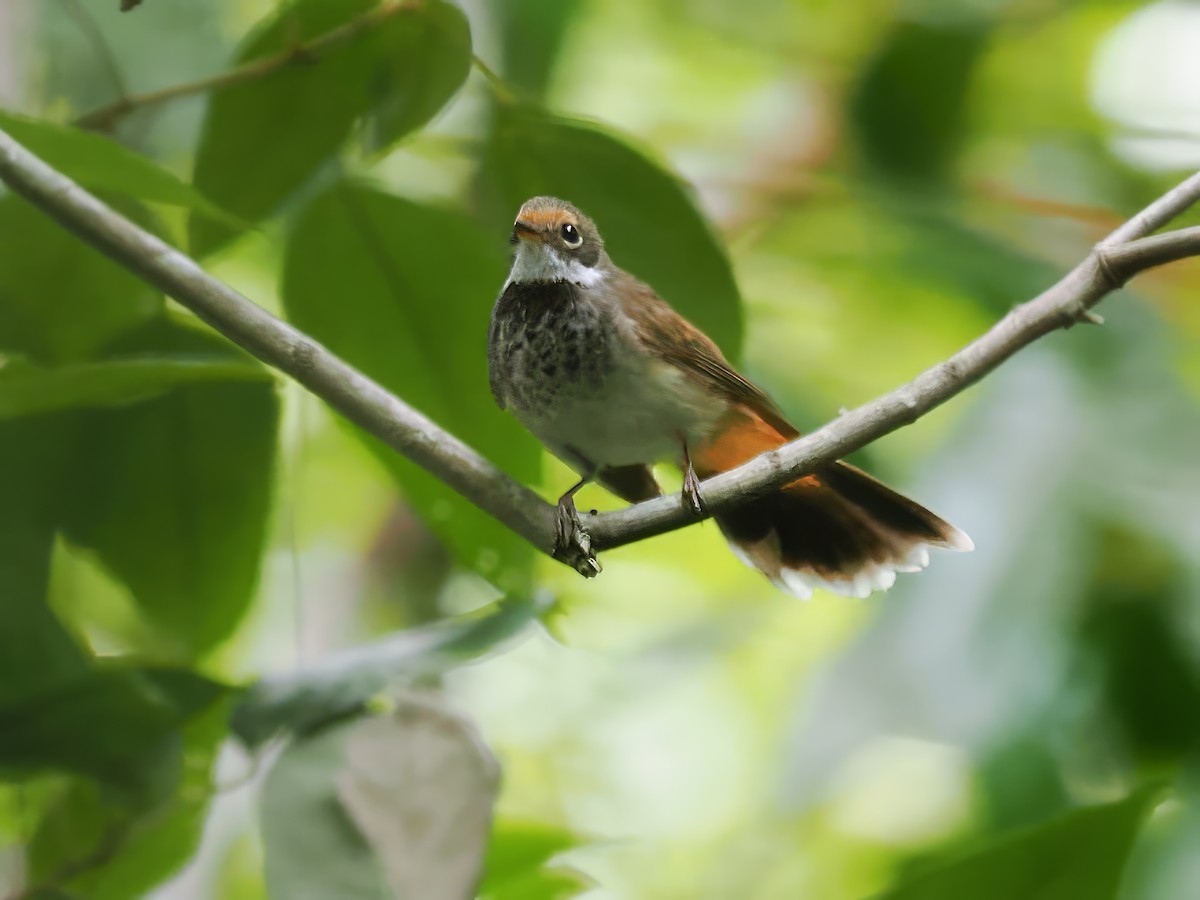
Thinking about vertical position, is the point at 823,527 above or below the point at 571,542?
above

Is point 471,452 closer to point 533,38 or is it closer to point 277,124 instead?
point 277,124

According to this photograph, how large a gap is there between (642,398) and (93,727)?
648 mm

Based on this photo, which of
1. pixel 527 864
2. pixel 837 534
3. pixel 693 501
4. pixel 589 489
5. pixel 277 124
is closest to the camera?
pixel 693 501

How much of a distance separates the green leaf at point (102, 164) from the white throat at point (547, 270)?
37 centimetres

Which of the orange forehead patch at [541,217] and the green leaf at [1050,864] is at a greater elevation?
the orange forehead patch at [541,217]

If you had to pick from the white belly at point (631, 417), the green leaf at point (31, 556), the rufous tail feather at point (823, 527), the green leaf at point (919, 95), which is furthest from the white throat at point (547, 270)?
the green leaf at point (919, 95)

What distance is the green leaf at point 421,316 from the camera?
3.96ft

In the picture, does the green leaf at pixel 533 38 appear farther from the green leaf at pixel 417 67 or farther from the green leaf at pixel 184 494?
the green leaf at pixel 184 494

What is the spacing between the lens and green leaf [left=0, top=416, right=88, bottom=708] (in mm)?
1158

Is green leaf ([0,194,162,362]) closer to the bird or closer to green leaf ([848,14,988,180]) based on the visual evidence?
the bird

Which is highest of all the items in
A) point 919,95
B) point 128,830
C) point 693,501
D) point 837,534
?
point 919,95

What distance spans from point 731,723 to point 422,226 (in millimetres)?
1615

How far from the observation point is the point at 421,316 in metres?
1.26

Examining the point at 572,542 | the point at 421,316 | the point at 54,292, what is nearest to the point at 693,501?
the point at 572,542
